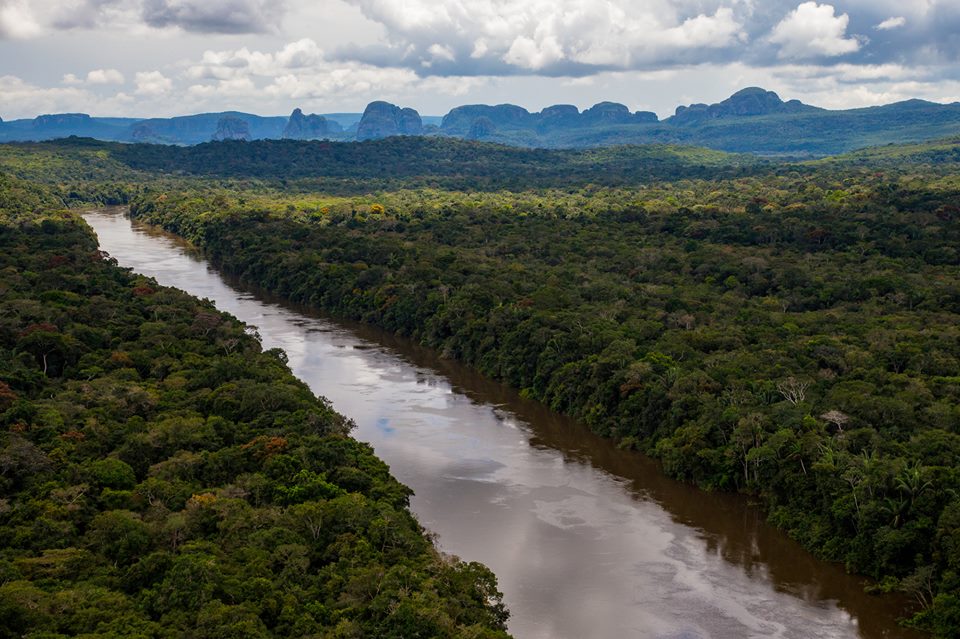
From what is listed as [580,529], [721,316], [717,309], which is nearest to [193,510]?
[580,529]

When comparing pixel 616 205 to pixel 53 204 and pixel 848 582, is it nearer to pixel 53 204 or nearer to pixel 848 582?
pixel 53 204

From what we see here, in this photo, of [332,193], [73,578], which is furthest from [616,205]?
[73,578]

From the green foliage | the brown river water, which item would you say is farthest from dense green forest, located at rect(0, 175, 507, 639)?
the green foliage

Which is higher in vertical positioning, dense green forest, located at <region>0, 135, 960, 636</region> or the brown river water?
dense green forest, located at <region>0, 135, 960, 636</region>

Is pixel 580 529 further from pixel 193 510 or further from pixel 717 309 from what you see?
pixel 717 309

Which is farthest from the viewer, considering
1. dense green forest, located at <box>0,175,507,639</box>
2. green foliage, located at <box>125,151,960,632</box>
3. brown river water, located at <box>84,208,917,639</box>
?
green foliage, located at <box>125,151,960,632</box>

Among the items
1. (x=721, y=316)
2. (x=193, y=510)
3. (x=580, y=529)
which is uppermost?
(x=193, y=510)

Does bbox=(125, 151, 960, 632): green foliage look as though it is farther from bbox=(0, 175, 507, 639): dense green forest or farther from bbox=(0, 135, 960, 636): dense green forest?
bbox=(0, 175, 507, 639): dense green forest
